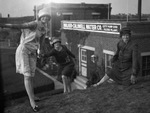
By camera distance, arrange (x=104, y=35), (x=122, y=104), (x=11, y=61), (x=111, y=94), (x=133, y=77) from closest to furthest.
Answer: (x=122, y=104) < (x=111, y=94) < (x=133, y=77) < (x=104, y=35) < (x=11, y=61)

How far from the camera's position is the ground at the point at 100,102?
3698 mm

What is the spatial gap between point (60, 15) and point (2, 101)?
16.7m

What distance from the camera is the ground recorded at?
3.70m

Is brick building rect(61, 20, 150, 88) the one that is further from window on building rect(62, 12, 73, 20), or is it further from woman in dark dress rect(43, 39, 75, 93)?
woman in dark dress rect(43, 39, 75, 93)

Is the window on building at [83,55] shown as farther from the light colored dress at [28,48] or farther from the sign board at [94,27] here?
the light colored dress at [28,48]

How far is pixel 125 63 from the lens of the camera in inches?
193

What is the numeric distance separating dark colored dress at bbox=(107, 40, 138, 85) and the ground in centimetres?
21

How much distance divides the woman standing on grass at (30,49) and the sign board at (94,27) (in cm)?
755

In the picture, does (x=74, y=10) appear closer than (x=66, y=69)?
No

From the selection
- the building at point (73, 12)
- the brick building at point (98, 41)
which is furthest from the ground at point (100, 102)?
the building at point (73, 12)

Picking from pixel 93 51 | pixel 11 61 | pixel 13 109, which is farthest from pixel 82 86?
pixel 13 109

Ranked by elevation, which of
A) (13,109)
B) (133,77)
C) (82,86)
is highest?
(133,77)

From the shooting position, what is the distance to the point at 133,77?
15.5 feet

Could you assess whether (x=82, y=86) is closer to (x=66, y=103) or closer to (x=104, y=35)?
(x=104, y=35)
